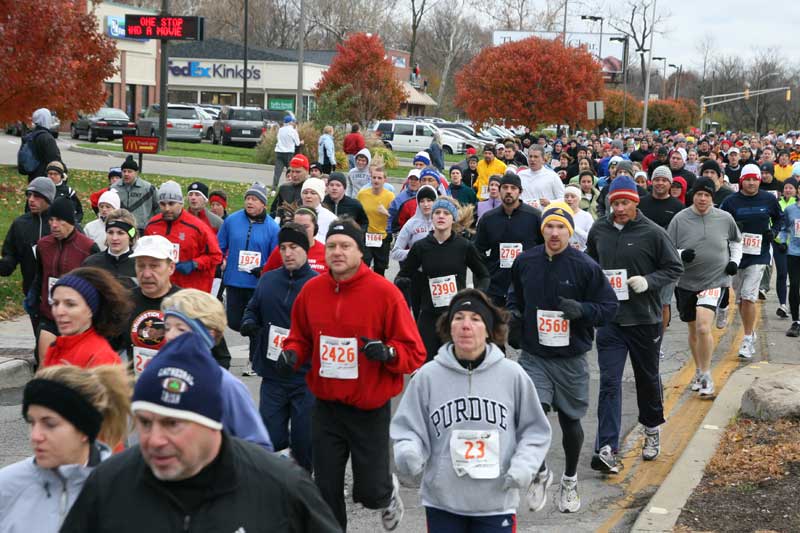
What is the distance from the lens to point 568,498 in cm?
748

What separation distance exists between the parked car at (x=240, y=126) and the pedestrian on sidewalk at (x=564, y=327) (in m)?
40.0

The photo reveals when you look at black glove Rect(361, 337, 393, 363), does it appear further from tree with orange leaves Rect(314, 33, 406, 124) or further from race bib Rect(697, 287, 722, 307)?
tree with orange leaves Rect(314, 33, 406, 124)

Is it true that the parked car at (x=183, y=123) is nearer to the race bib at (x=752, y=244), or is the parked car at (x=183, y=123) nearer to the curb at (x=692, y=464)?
the race bib at (x=752, y=244)

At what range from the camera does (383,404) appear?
21.2ft

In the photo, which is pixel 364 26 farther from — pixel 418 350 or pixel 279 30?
pixel 418 350

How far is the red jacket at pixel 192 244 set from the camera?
9773 mm

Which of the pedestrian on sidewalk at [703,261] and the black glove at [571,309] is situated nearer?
the black glove at [571,309]

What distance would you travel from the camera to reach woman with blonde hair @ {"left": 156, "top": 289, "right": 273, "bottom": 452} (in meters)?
4.24

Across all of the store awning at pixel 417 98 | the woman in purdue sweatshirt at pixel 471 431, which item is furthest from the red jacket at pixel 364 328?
the store awning at pixel 417 98

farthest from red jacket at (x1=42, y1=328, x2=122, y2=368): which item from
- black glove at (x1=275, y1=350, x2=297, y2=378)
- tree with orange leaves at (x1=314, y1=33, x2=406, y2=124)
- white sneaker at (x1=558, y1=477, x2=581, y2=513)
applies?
tree with orange leaves at (x1=314, y1=33, x2=406, y2=124)

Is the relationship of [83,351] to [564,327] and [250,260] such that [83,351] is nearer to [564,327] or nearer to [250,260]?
[564,327]

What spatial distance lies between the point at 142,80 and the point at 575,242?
52248mm

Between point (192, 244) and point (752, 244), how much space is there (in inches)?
259

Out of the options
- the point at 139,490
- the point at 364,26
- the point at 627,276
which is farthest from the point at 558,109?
the point at 364,26
